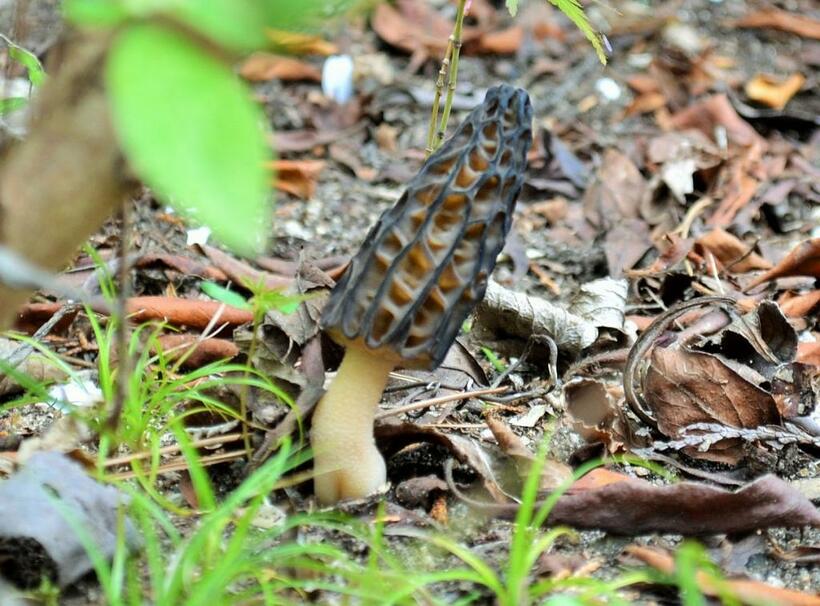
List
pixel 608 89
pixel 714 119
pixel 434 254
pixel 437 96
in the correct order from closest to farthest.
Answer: pixel 434 254, pixel 437 96, pixel 714 119, pixel 608 89

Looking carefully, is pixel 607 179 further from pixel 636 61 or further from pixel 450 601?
pixel 450 601

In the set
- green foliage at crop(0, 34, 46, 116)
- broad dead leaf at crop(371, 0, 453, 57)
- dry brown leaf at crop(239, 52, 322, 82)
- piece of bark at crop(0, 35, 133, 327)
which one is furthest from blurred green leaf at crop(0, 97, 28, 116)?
broad dead leaf at crop(371, 0, 453, 57)

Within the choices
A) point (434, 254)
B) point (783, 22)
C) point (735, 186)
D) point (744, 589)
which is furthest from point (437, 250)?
point (783, 22)

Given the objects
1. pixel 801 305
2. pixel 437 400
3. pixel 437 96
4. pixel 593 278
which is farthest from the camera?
pixel 593 278

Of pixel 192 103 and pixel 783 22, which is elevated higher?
pixel 192 103

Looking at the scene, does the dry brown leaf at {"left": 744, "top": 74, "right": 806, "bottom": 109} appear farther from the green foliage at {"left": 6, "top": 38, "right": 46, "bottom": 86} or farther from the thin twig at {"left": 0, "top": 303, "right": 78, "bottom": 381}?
the green foliage at {"left": 6, "top": 38, "right": 46, "bottom": 86}

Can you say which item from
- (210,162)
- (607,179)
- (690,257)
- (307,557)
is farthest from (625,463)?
(607,179)

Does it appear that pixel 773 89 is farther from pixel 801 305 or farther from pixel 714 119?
pixel 801 305

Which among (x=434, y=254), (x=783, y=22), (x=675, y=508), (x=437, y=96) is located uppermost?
(x=437, y=96)
